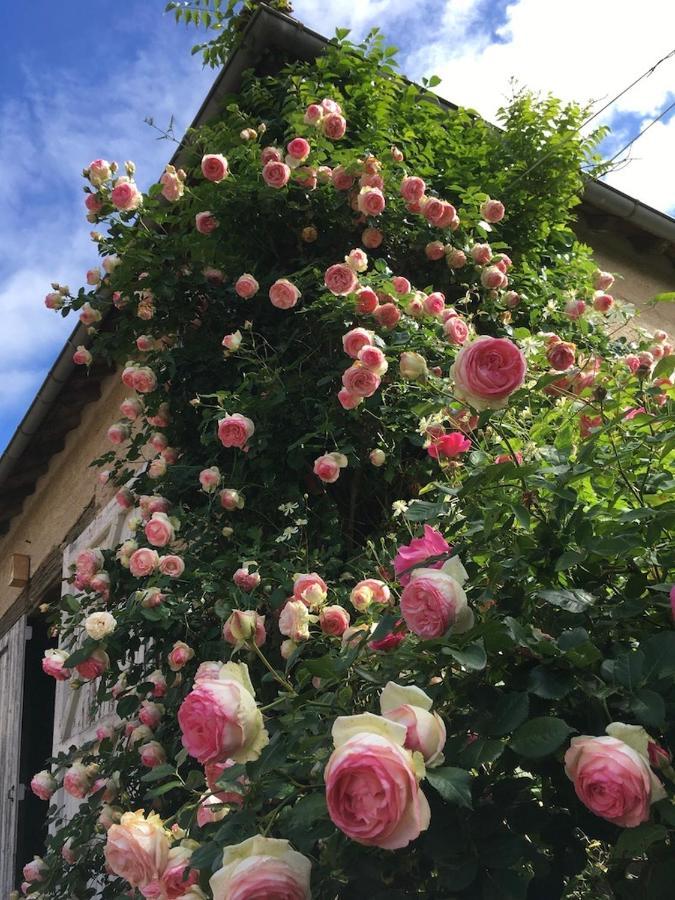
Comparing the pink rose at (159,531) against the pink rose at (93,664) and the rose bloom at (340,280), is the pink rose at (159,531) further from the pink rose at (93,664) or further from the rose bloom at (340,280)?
the rose bloom at (340,280)

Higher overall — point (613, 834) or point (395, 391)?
point (395, 391)

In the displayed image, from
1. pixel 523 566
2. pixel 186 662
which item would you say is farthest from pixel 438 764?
pixel 186 662

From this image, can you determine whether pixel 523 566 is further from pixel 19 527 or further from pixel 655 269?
pixel 19 527

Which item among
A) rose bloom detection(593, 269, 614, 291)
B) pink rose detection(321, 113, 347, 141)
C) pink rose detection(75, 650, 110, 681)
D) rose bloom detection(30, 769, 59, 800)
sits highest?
rose bloom detection(593, 269, 614, 291)

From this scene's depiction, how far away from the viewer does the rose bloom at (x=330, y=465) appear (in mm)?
2600

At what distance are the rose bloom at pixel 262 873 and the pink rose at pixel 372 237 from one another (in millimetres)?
2501

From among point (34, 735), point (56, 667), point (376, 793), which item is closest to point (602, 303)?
point (56, 667)

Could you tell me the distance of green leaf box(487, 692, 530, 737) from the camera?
1013 millimetres

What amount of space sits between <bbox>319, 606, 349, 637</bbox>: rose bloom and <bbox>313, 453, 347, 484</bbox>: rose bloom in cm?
72

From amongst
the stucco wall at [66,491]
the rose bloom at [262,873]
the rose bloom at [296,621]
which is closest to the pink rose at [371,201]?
the rose bloom at [296,621]

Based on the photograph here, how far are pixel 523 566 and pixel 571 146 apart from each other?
302 cm

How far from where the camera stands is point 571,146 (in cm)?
371

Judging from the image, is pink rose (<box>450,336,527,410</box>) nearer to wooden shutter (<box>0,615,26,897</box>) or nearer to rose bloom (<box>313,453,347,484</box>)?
rose bloom (<box>313,453,347,484</box>)

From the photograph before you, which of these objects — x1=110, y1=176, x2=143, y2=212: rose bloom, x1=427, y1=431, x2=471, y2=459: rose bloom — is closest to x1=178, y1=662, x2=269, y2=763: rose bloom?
x1=427, y1=431, x2=471, y2=459: rose bloom
